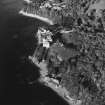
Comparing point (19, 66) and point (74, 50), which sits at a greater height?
point (74, 50)

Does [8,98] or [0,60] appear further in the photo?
Result: [0,60]

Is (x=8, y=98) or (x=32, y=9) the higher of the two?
(x=32, y=9)

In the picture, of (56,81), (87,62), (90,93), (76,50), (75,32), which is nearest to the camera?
(90,93)

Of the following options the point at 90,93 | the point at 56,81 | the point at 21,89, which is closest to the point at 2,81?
the point at 21,89

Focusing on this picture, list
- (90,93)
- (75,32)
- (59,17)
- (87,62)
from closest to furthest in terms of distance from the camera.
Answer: (90,93) < (87,62) < (75,32) < (59,17)

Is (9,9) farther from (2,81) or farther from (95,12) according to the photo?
(2,81)

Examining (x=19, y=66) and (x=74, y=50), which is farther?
(x=74, y=50)

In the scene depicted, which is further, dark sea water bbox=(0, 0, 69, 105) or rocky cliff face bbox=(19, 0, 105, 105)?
rocky cliff face bbox=(19, 0, 105, 105)

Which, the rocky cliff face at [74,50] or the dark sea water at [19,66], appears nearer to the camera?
the dark sea water at [19,66]
